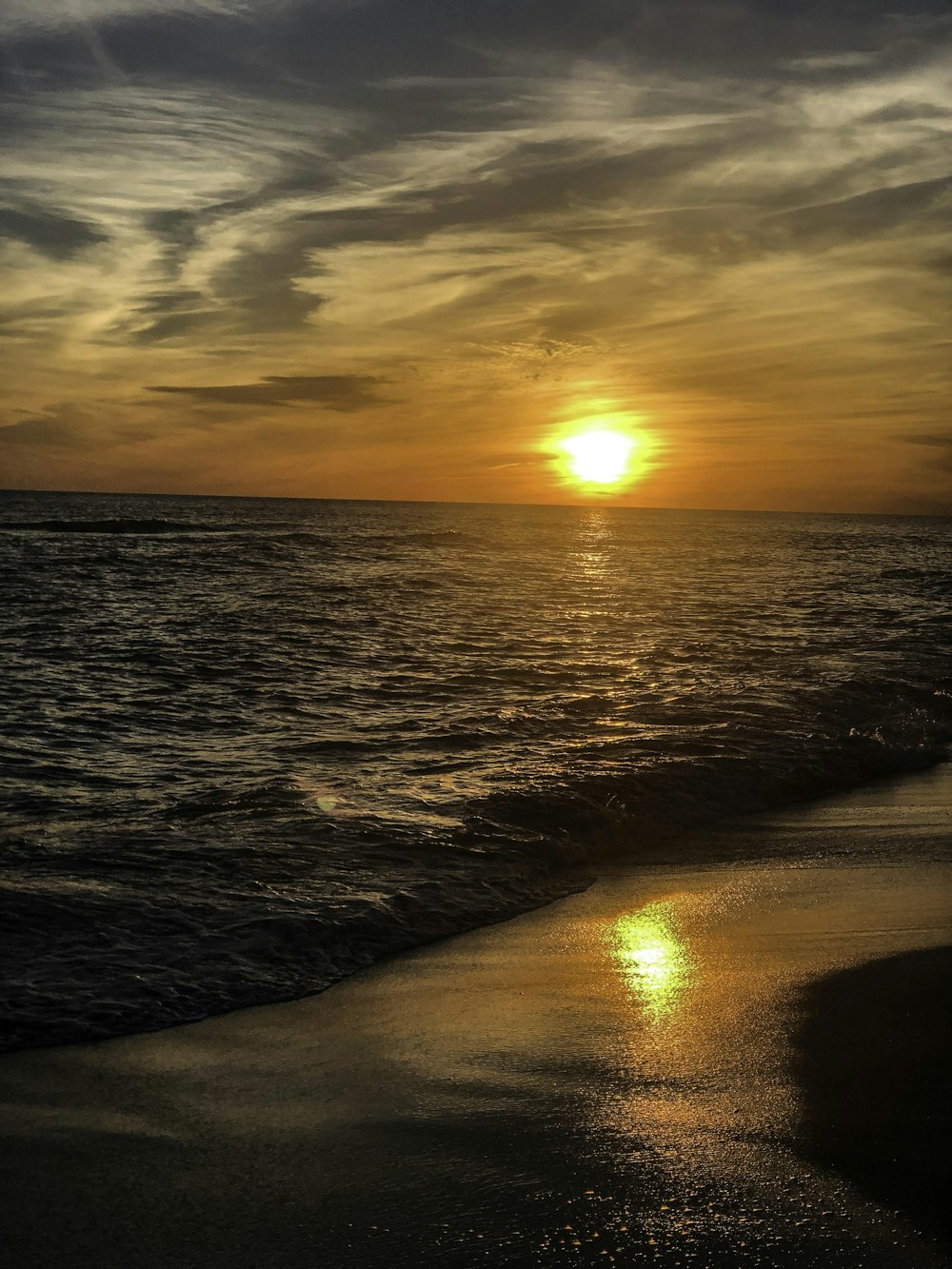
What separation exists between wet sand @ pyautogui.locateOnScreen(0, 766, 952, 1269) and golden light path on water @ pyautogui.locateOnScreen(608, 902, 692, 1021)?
0.02 metres

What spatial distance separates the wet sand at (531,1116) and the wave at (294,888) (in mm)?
283

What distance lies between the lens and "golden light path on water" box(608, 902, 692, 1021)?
14.7ft

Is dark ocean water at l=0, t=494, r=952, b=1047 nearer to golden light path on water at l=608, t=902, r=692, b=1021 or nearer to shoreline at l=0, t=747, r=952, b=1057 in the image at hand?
shoreline at l=0, t=747, r=952, b=1057

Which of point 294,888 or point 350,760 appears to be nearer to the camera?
point 294,888

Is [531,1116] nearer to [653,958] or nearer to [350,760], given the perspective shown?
[653,958]

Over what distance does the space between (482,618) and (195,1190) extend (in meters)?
18.8

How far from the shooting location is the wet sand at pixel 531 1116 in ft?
9.32

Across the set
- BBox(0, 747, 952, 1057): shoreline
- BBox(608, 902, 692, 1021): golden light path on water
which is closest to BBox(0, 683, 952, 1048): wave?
BBox(0, 747, 952, 1057): shoreline

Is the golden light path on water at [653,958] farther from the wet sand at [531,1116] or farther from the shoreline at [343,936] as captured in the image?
the shoreline at [343,936]

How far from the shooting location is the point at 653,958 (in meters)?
4.99

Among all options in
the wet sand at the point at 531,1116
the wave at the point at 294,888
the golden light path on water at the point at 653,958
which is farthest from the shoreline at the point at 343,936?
the golden light path on water at the point at 653,958

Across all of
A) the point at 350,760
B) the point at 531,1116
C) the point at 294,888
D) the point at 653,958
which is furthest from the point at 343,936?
the point at 350,760

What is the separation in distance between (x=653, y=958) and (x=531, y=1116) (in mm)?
1656

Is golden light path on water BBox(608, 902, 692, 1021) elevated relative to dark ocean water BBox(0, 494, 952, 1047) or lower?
lower
